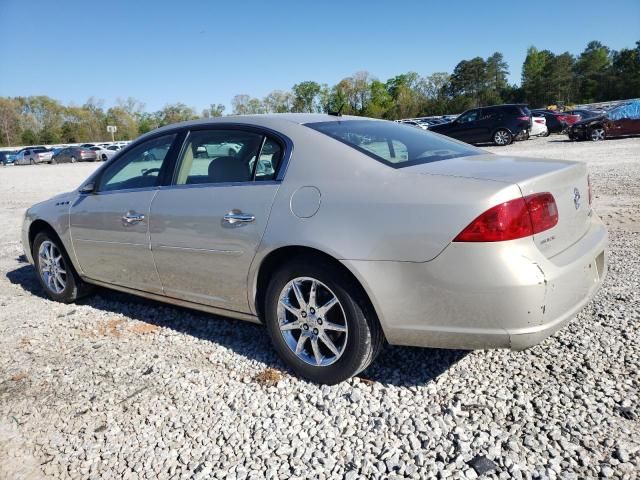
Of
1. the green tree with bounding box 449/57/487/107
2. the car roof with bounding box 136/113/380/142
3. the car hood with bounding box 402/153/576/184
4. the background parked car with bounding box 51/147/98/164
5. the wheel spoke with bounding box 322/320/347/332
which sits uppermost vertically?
the green tree with bounding box 449/57/487/107

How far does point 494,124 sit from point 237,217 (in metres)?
21.0

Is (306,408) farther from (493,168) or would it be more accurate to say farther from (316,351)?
(493,168)

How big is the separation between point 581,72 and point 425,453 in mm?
98018

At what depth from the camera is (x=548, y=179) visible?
265cm

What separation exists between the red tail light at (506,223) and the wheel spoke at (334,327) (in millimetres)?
831

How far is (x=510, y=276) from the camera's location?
2.38 meters

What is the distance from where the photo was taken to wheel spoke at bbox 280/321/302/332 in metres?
3.07

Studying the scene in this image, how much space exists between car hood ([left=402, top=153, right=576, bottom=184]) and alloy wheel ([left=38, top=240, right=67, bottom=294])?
11.6 feet

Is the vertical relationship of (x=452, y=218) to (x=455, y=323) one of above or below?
above

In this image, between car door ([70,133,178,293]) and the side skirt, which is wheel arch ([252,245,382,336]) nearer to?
the side skirt

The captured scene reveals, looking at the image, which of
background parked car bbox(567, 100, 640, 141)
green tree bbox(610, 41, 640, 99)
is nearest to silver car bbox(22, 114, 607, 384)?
background parked car bbox(567, 100, 640, 141)

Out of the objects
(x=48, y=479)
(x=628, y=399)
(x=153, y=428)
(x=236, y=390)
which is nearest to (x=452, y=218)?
(x=628, y=399)

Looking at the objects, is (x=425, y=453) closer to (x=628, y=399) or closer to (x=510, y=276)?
(x=510, y=276)

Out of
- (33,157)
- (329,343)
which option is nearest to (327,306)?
(329,343)
